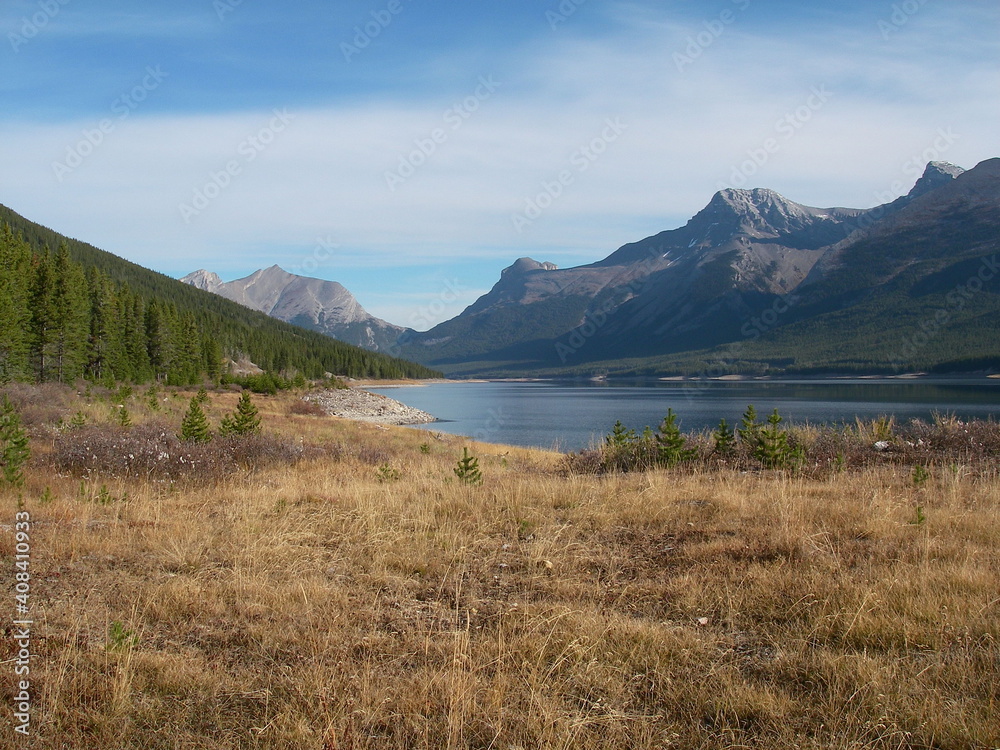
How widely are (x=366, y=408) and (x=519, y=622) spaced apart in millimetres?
71876

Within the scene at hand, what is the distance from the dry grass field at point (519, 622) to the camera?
338 cm

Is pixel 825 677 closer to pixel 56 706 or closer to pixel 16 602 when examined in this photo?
pixel 56 706

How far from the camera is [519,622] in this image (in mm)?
4633

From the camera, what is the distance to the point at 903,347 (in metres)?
177

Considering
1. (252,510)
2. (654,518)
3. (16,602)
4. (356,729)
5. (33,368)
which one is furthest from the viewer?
(33,368)

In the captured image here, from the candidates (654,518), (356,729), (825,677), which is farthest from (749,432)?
(356,729)

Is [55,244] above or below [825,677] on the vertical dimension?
above

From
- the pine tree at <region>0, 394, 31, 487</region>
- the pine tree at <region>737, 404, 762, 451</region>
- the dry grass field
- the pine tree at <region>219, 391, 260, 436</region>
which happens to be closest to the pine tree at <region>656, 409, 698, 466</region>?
the pine tree at <region>737, 404, 762, 451</region>

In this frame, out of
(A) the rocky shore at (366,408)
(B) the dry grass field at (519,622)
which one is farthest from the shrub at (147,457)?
(A) the rocky shore at (366,408)

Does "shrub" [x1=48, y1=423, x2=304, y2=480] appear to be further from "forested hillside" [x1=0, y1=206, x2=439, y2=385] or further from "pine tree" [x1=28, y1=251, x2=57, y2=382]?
"pine tree" [x1=28, y1=251, x2=57, y2=382]

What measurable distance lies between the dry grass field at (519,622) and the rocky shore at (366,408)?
5492cm

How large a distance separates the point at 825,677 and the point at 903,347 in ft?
687

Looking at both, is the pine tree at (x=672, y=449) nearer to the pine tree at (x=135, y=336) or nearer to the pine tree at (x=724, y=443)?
the pine tree at (x=724, y=443)

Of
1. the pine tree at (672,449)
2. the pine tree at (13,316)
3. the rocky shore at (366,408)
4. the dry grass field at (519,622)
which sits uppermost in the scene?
the pine tree at (13,316)
